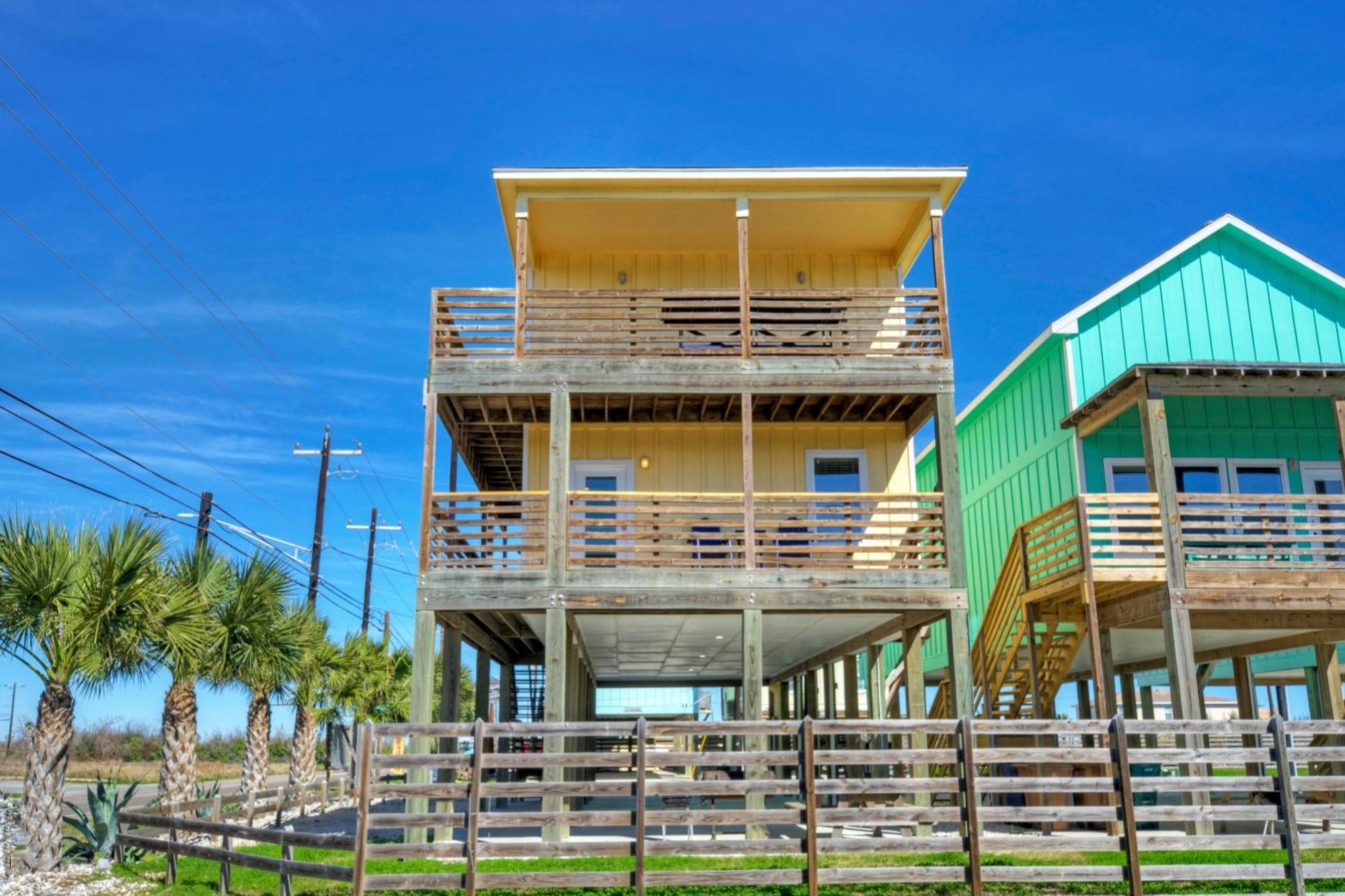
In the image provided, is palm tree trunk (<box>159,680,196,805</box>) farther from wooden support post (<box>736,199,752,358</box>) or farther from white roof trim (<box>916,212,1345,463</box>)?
white roof trim (<box>916,212,1345,463</box>)

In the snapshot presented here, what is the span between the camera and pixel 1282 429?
21.7 meters

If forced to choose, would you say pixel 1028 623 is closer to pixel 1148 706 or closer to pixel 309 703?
pixel 1148 706

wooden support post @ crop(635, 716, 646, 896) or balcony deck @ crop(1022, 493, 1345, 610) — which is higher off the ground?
balcony deck @ crop(1022, 493, 1345, 610)

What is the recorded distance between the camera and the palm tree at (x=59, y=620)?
1534cm

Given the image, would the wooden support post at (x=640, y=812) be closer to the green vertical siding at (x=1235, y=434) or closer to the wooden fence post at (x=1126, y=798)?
the wooden fence post at (x=1126, y=798)

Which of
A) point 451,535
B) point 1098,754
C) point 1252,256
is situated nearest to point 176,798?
point 451,535

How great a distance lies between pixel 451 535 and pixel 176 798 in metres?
7.03

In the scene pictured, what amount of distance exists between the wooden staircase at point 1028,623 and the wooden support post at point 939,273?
3390 millimetres

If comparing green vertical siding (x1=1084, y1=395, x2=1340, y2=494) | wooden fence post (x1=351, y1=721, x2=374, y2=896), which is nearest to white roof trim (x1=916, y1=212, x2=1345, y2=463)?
green vertical siding (x1=1084, y1=395, x2=1340, y2=494)

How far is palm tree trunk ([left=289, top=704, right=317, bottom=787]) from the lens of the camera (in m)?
28.6

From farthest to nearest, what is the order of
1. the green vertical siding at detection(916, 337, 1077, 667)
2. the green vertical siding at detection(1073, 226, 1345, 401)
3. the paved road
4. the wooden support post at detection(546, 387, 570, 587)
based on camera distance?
1. the paved road
2. the green vertical siding at detection(916, 337, 1077, 667)
3. the green vertical siding at detection(1073, 226, 1345, 401)
4. the wooden support post at detection(546, 387, 570, 587)

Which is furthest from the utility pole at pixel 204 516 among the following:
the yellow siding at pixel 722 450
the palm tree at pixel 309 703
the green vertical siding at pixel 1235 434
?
the green vertical siding at pixel 1235 434

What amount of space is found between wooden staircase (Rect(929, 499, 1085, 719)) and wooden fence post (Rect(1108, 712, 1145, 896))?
726 cm

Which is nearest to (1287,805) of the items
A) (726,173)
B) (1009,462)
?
(726,173)
